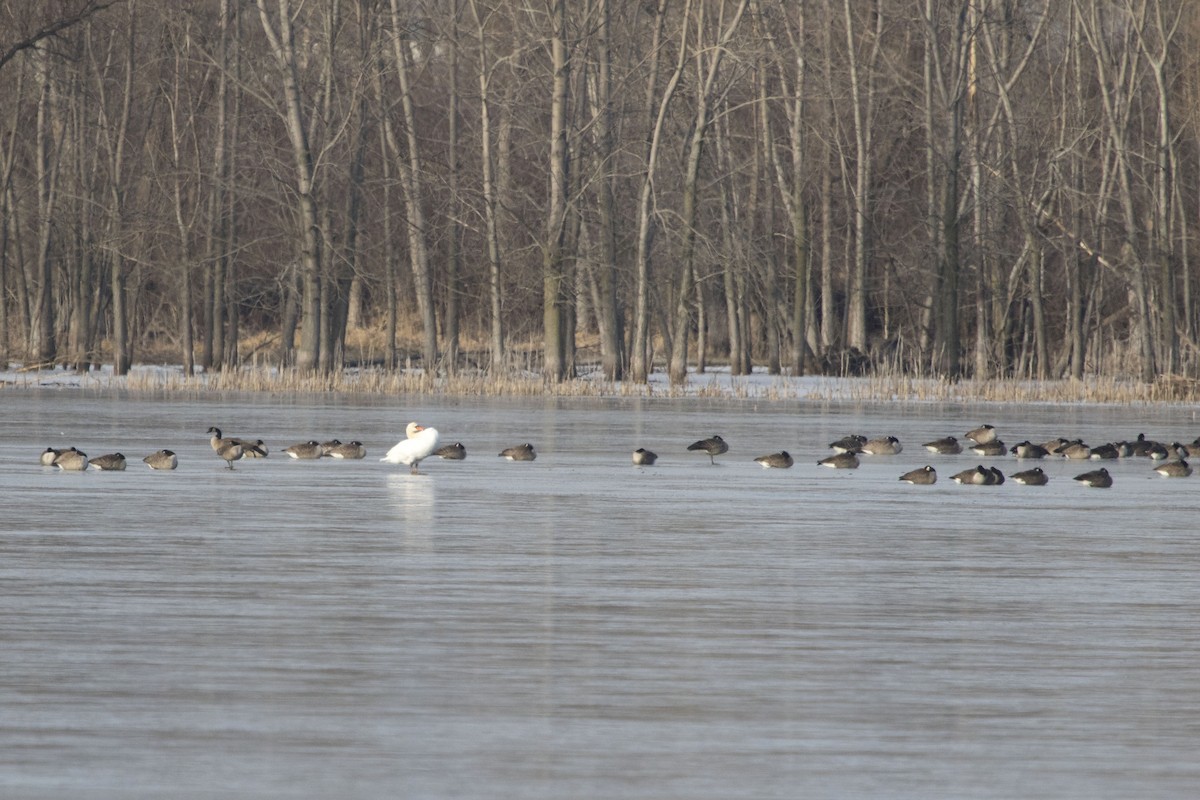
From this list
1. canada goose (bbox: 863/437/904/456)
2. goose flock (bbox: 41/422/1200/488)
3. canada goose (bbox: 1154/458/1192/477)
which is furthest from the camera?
canada goose (bbox: 863/437/904/456)

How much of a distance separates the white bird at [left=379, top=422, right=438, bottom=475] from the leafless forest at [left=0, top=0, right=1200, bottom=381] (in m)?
23.2

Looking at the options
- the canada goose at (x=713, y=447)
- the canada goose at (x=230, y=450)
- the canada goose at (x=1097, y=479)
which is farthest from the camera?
the canada goose at (x=713, y=447)

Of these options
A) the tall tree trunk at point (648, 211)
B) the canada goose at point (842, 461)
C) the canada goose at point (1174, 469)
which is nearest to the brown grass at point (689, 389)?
the tall tree trunk at point (648, 211)

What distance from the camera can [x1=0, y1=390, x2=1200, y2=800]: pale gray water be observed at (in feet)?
22.4

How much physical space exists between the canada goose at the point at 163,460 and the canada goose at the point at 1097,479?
8.83 m

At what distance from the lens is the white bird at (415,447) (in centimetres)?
2005

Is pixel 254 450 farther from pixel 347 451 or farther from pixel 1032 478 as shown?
pixel 1032 478

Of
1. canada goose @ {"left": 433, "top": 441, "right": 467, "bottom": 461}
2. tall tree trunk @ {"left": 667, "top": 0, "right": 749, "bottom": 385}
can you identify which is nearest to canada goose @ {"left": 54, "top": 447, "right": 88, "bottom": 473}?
canada goose @ {"left": 433, "top": 441, "right": 467, "bottom": 461}

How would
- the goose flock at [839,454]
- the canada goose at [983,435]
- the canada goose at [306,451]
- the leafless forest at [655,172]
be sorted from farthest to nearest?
the leafless forest at [655,172] → the canada goose at [983,435] → the canada goose at [306,451] → the goose flock at [839,454]

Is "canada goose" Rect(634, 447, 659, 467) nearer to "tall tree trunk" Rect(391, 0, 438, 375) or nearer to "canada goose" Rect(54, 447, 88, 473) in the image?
"canada goose" Rect(54, 447, 88, 473)

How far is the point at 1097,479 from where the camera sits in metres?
19.6

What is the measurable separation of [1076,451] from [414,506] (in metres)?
9.49

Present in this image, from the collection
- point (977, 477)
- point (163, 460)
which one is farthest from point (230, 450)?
point (977, 477)

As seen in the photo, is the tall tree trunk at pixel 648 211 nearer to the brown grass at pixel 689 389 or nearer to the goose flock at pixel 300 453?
the brown grass at pixel 689 389
